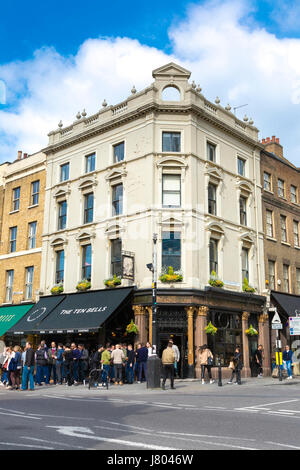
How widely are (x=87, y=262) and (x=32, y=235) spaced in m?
5.87

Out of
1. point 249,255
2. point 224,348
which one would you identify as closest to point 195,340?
point 224,348

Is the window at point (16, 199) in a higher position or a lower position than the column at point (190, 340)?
higher

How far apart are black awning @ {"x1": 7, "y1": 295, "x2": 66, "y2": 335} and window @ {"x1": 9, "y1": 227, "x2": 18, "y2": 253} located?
563cm

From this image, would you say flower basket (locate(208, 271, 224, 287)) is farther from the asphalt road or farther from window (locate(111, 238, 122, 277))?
the asphalt road

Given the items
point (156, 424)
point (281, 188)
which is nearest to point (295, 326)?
point (281, 188)

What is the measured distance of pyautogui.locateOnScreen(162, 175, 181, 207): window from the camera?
24797 mm

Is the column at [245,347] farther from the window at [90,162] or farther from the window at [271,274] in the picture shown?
the window at [90,162]

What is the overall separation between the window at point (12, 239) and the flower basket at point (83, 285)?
8.00 m

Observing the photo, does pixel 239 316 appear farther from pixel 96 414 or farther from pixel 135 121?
pixel 96 414

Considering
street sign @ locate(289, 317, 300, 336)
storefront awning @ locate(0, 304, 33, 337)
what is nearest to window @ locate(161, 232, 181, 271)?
Result: street sign @ locate(289, 317, 300, 336)

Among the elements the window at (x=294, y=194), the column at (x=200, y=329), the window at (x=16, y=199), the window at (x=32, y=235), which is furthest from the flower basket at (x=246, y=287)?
the window at (x=16, y=199)

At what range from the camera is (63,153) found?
30.3 meters

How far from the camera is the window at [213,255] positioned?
25.3 metres
